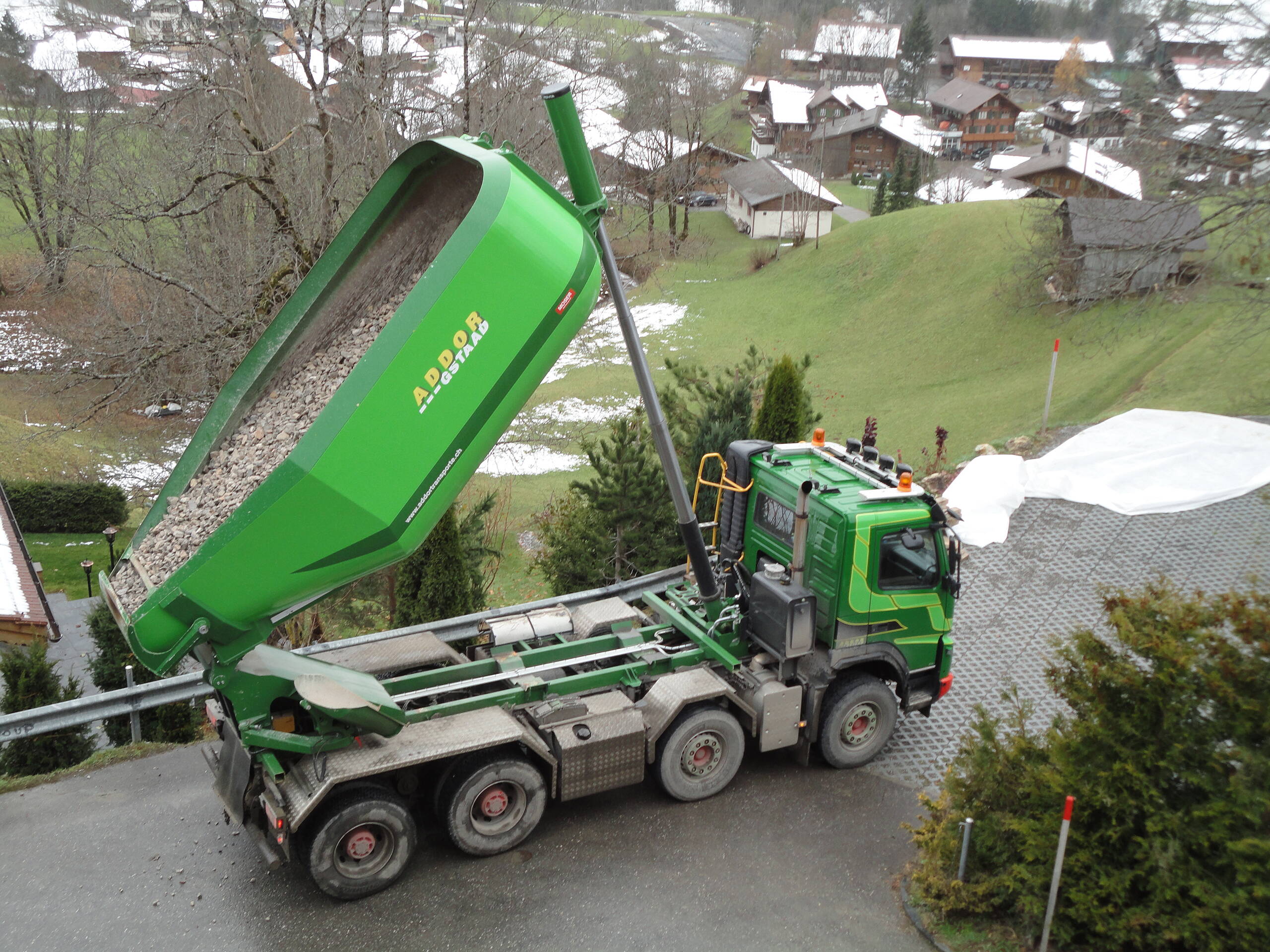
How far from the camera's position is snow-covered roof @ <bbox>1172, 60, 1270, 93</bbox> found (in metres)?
13.6

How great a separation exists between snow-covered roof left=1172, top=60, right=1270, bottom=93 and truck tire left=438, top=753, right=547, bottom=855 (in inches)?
535

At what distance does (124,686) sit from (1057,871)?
9.16 m

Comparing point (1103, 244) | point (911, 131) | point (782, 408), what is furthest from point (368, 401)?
point (911, 131)

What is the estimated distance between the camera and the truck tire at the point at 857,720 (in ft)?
28.0

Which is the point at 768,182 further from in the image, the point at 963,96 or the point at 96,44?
the point at 963,96

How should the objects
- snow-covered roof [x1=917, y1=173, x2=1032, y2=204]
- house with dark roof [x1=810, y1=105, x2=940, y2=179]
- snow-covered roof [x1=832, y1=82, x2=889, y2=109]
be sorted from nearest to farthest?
snow-covered roof [x1=917, y1=173, x2=1032, y2=204]
house with dark roof [x1=810, y1=105, x2=940, y2=179]
snow-covered roof [x1=832, y1=82, x2=889, y2=109]

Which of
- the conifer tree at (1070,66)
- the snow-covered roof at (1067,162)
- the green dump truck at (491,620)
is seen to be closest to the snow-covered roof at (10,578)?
the green dump truck at (491,620)

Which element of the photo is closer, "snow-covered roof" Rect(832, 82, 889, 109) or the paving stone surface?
the paving stone surface

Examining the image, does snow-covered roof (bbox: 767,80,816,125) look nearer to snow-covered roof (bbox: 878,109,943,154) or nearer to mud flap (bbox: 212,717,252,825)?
snow-covered roof (bbox: 878,109,943,154)

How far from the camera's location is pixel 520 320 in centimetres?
677

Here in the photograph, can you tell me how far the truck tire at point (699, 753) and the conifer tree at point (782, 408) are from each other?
545 centimetres

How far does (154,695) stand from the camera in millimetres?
8617

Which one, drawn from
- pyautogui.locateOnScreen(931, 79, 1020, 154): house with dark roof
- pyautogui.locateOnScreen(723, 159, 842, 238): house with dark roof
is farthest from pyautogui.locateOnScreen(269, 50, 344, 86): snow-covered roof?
pyautogui.locateOnScreen(931, 79, 1020, 154): house with dark roof

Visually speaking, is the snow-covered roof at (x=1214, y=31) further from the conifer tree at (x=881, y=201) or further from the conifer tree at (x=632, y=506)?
the conifer tree at (x=881, y=201)
